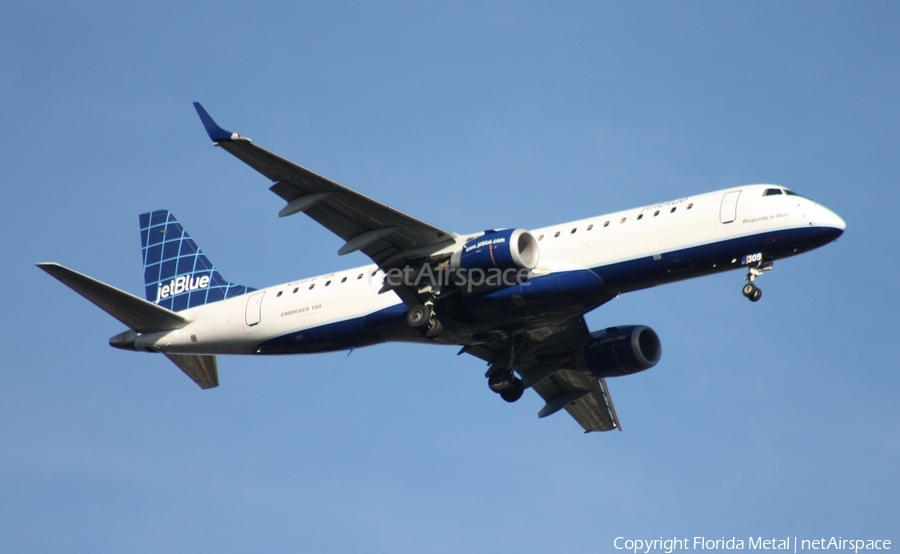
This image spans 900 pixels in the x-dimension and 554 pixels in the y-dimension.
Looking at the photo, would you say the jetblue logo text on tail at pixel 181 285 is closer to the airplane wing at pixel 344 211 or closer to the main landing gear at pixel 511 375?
the airplane wing at pixel 344 211

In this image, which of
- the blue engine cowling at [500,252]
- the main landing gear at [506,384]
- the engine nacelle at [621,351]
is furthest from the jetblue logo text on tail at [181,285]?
the engine nacelle at [621,351]

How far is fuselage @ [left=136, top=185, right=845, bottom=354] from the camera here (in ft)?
107

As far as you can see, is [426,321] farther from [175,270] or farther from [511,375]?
[175,270]

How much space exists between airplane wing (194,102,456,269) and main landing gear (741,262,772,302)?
27.6ft

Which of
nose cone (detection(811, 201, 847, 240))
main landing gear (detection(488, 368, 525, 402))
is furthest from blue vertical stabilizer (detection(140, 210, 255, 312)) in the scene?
nose cone (detection(811, 201, 847, 240))

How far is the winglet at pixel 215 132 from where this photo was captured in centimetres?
3033

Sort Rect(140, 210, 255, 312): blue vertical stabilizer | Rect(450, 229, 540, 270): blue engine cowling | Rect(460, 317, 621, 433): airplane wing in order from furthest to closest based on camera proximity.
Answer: Rect(140, 210, 255, 312): blue vertical stabilizer → Rect(460, 317, 621, 433): airplane wing → Rect(450, 229, 540, 270): blue engine cowling

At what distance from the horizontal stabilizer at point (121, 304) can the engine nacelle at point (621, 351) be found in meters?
13.5

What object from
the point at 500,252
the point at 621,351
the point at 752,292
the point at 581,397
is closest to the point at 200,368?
the point at 500,252

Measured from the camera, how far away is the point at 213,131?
3056 centimetres

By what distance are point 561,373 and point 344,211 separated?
11341mm

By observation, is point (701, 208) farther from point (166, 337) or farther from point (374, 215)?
point (166, 337)

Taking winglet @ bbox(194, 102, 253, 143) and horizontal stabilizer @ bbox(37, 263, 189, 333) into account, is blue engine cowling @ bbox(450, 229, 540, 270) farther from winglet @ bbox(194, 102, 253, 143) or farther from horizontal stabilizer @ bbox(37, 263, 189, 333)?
horizontal stabilizer @ bbox(37, 263, 189, 333)

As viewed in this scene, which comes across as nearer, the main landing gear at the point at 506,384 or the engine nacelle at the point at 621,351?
the main landing gear at the point at 506,384
